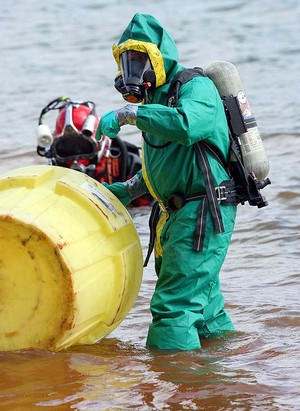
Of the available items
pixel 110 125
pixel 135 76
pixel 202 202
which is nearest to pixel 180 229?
pixel 202 202

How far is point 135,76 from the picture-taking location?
5473mm

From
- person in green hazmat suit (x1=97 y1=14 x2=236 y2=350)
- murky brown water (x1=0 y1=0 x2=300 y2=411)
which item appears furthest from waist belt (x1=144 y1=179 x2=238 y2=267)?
murky brown water (x1=0 y1=0 x2=300 y2=411)

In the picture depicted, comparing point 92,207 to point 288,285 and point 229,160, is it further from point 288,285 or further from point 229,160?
point 288,285

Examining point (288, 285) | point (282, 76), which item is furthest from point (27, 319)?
point (282, 76)

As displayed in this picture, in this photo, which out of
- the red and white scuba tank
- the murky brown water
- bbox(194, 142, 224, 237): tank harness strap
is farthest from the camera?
the red and white scuba tank

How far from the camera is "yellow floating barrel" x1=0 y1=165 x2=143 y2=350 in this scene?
518 cm

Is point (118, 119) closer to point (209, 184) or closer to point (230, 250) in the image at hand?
point (209, 184)

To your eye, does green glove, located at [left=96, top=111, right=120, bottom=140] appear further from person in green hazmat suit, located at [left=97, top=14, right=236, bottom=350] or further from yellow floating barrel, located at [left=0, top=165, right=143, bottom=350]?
yellow floating barrel, located at [left=0, top=165, right=143, bottom=350]

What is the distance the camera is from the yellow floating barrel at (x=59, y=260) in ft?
17.0

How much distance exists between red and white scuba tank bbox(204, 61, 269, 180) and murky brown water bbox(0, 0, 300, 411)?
990mm

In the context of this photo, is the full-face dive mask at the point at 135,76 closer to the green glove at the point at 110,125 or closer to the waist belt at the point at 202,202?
the green glove at the point at 110,125

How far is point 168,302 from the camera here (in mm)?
5512

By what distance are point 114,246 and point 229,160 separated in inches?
30.3

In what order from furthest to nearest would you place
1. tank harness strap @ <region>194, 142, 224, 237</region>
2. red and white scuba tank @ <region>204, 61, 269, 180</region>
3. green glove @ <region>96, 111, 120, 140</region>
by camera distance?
red and white scuba tank @ <region>204, 61, 269, 180</region>
tank harness strap @ <region>194, 142, 224, 237</region>
green glove @ <region>96, 111, 120, 140</region>
